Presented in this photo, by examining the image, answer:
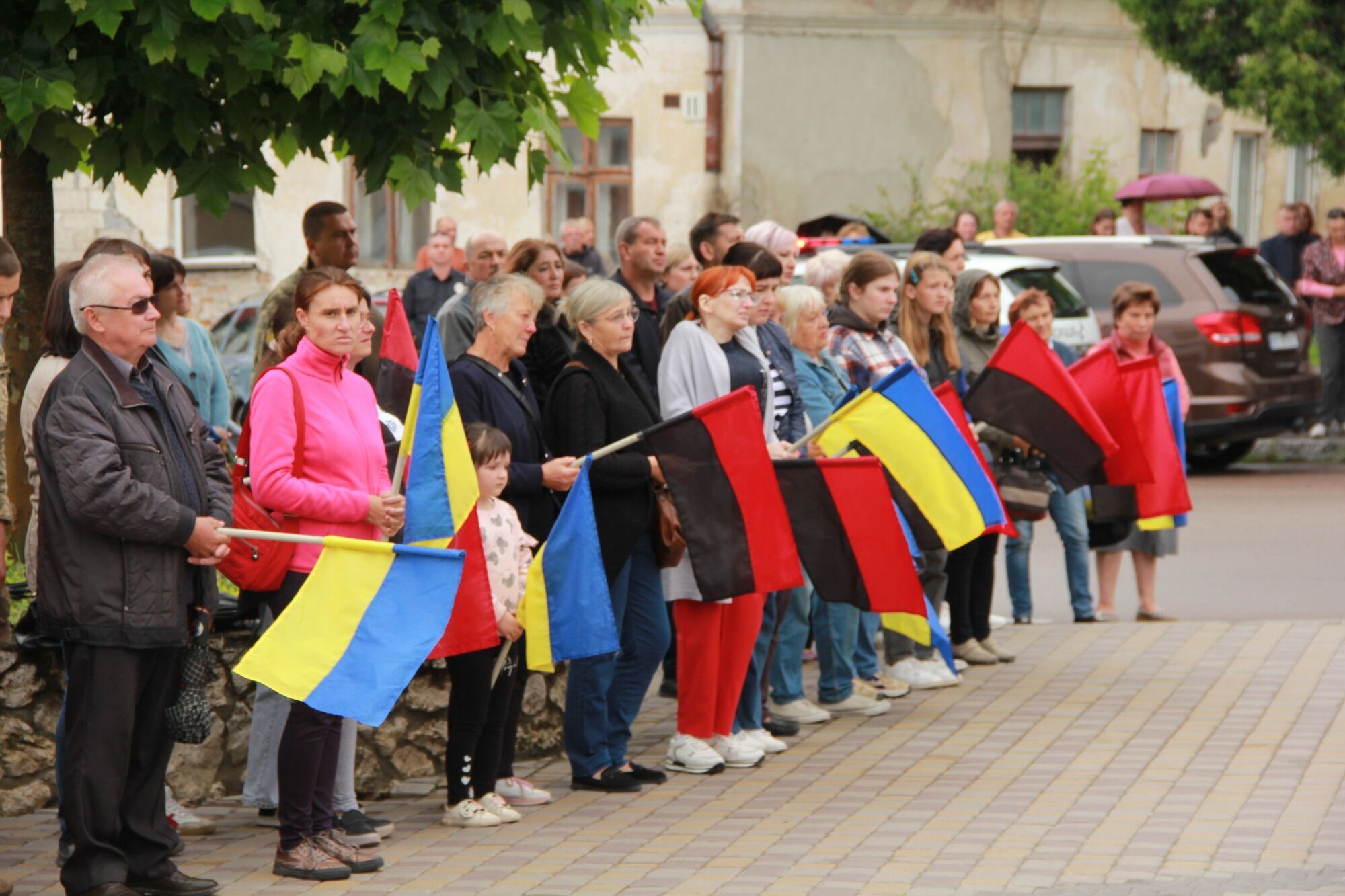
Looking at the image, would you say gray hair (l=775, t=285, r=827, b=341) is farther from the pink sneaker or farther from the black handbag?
the pink sneaker

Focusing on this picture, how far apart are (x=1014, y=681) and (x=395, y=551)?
433 centimetres

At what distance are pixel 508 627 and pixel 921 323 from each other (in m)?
3.51

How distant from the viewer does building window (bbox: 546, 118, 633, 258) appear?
2759cm

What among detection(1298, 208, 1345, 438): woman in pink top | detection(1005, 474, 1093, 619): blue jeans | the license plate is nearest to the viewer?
detection(1005, 474, 1093, 619): blue jeans

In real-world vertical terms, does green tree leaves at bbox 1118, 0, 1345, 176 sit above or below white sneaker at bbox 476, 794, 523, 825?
above

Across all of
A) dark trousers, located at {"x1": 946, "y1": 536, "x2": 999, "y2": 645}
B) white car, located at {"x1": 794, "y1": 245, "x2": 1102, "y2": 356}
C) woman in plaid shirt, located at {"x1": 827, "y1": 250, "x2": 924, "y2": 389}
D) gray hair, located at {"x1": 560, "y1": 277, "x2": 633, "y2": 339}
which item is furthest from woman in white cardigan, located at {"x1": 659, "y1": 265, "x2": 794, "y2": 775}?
white car, located at {"x1": 794, "y1": 245, "x2": 1102, "y2": 356}

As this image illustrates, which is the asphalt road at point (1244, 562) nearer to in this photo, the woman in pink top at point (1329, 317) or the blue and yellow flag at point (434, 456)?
the woman in pink top at point (1329, 317)

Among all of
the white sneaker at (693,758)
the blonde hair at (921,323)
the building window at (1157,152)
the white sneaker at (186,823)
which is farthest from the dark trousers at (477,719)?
the building window at (1157,152)

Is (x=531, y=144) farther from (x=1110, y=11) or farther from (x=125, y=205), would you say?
(x=1110, y=11)

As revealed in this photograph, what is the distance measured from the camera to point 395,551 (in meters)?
6.09

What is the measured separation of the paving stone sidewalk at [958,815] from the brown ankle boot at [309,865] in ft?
0.16

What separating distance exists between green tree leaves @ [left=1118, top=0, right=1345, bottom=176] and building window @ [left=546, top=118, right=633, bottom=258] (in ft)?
24.6

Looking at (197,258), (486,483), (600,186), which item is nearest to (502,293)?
(486,483)

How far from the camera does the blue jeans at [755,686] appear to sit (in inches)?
321
